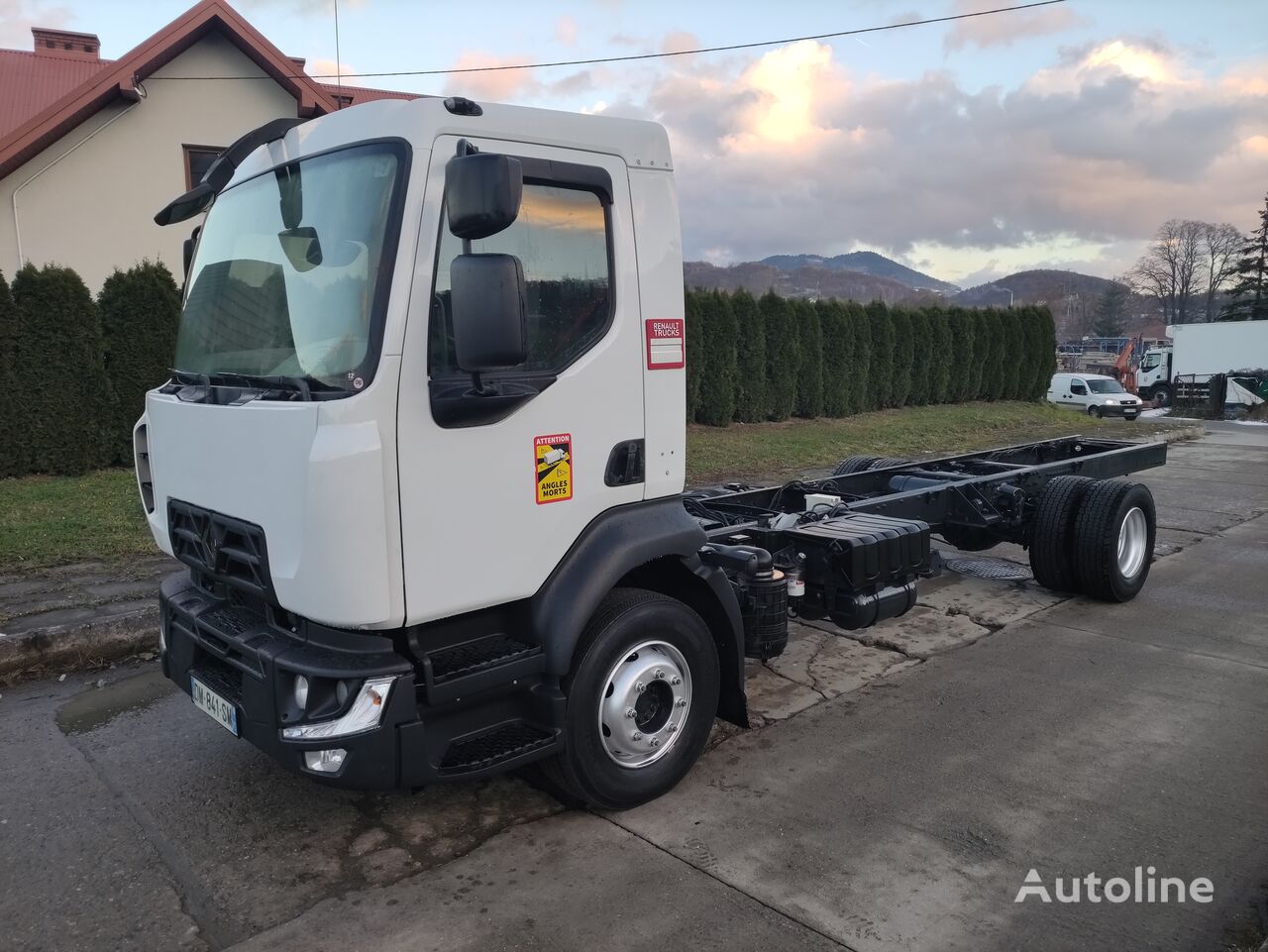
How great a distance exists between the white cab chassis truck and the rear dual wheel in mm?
3829

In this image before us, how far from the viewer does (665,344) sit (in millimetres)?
A: 3785

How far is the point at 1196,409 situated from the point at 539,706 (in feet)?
123

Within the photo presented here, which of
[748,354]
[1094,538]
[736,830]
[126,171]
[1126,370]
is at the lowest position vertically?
[736,830]

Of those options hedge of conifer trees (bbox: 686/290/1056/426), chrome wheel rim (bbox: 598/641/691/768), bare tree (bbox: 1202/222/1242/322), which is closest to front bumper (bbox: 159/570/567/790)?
chrome wheel rim (bbox: 598/641/691/768)

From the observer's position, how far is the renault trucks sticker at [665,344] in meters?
3.72

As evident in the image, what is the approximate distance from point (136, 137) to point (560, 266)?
1672 centimetres

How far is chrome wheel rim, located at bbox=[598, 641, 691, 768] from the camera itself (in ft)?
12.1

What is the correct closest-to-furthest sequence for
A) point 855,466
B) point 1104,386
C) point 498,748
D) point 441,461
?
point 441,461
point 498,748
point 855,466
point 1104,386

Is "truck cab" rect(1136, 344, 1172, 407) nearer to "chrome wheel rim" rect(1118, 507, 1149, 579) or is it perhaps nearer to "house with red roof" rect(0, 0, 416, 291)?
"house with red roof" rect(0, 0, 416, 291)

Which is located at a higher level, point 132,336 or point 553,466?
point 132,336

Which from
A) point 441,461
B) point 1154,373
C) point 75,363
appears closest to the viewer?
point 441,461

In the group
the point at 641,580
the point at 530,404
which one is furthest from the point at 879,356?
the point at 530,404

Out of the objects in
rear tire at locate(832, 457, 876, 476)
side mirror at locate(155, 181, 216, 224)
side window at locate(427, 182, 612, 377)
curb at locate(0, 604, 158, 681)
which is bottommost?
curb at locate(0, 604, 158, 681)

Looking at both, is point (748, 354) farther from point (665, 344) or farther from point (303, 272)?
point (303, 272)
